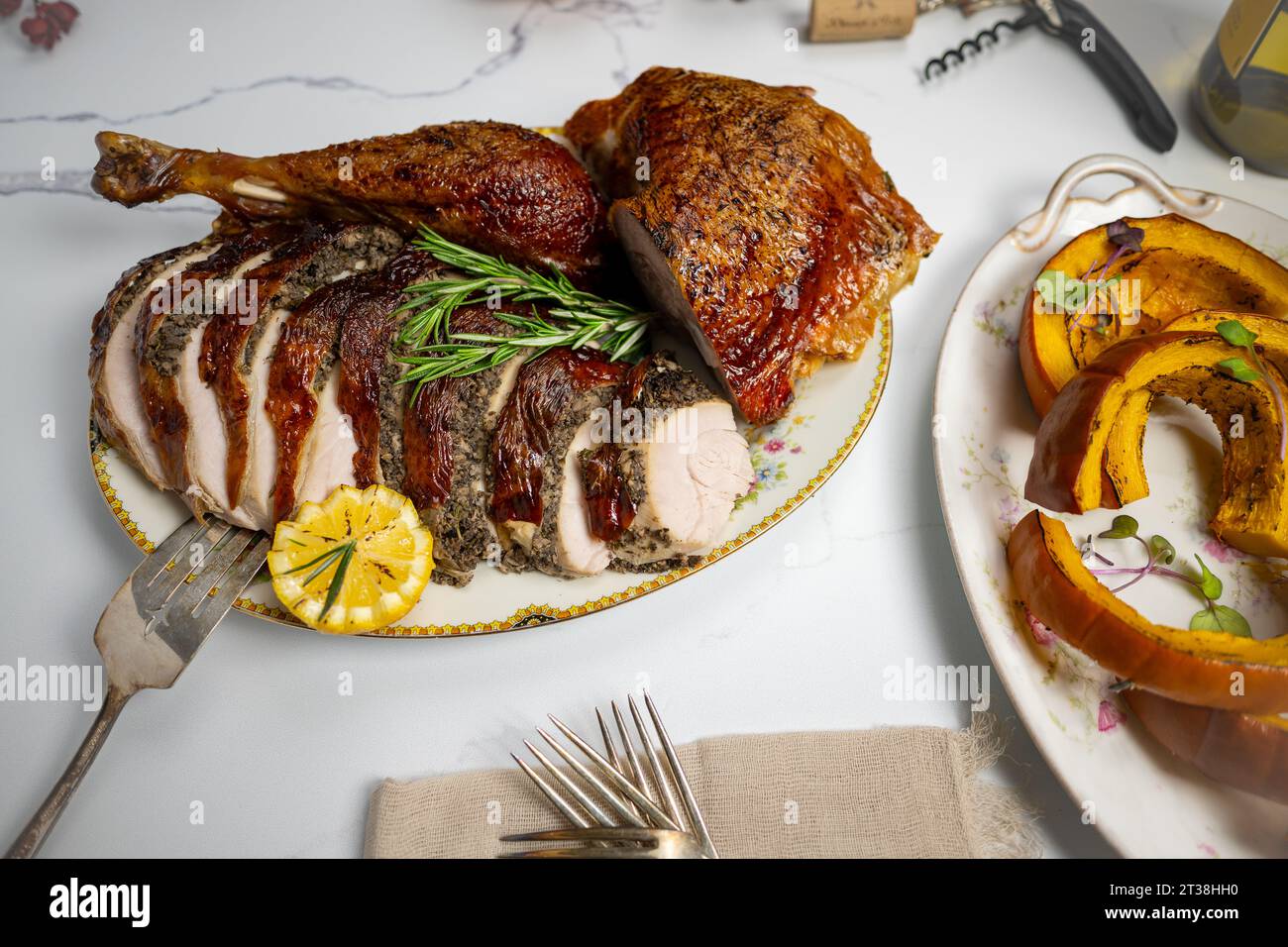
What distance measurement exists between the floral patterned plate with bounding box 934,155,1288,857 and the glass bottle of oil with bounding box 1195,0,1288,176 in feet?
1.25

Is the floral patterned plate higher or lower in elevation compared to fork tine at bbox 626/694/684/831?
higher

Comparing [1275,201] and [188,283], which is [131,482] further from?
[1275,201]

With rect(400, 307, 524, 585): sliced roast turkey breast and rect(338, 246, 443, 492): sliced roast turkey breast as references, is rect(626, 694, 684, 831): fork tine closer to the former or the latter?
rect(400, 307, 524, 585): sliced roast turkey breast

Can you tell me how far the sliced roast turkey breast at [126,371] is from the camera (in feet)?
6.97

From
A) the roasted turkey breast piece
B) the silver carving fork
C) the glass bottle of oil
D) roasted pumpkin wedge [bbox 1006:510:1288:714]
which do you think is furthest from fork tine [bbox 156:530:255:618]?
the glass bottle of oil

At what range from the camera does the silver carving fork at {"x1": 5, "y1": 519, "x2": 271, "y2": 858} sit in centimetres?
196

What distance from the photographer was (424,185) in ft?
7.21

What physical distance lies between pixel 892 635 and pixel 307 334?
1570 mm

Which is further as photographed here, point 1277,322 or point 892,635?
point 892,635

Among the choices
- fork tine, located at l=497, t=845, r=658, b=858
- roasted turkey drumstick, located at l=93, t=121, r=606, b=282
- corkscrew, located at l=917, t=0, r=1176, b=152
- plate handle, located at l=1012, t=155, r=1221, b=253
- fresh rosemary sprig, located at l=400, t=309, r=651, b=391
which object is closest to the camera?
fork tine, located at l=497, t=845, r=658, b=858

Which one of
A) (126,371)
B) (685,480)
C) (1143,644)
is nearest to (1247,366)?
(1143,644)

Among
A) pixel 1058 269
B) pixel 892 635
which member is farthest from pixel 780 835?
pixel 1058 269

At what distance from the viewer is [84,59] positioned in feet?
10.1

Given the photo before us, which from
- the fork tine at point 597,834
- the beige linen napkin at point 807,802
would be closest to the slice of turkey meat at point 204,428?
the beige linen napkin at point 807,802
